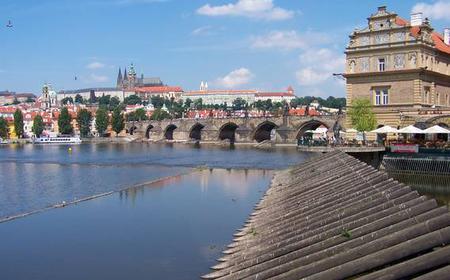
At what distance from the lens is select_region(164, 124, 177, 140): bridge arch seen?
158 metres

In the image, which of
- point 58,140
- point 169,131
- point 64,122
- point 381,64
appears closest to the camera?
point 381,64

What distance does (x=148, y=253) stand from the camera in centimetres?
2052

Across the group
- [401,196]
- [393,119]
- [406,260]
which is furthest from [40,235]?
[393,119]

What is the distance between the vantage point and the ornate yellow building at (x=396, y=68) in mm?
56719

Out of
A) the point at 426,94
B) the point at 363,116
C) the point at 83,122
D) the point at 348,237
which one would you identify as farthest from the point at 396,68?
the point at 83,122

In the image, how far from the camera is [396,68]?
2277 inches

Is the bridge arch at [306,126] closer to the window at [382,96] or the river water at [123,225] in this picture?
the window at [382,96]

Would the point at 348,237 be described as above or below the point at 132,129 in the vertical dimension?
below

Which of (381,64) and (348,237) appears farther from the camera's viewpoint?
Answer: (381,64)

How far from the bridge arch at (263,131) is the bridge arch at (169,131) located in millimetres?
28070

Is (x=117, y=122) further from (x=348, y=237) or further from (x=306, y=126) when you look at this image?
(x=348, y=237)

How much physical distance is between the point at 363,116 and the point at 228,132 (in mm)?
90610

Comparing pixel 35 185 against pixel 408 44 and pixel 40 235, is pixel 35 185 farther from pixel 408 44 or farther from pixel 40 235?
pixel 408 44

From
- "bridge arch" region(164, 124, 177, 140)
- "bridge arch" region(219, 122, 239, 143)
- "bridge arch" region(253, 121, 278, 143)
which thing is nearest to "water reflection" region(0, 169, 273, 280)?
"bridge arch" region(253, 121, 278, 143)
